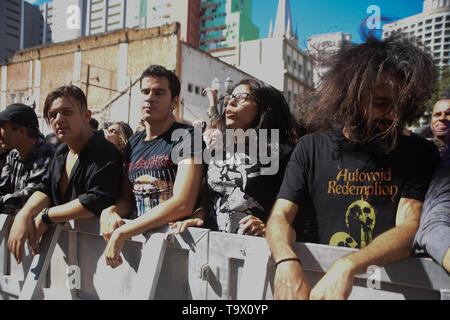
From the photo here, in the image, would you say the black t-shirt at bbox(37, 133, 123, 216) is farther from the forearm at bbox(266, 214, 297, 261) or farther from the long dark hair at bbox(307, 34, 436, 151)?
the long dark hair at bbox(307, 34, 436, 151)

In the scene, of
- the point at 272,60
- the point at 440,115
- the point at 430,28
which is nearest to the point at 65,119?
the point at 430,28

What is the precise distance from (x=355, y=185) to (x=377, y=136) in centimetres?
29

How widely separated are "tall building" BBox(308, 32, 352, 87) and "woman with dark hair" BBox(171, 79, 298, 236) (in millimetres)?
432

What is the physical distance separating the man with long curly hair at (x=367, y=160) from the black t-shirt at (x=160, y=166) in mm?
750

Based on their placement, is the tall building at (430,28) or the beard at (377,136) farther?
the tall building at (430,28)

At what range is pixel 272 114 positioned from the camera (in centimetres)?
236

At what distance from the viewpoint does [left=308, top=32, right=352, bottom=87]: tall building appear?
193cm

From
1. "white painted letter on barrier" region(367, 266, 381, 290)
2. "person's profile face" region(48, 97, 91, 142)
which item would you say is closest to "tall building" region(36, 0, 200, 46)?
"person's profile face" region(48, 97, 91, 142)

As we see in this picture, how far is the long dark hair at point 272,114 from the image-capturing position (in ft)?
7.63

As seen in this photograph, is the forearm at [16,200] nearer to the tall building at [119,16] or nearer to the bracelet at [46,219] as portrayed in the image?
the bracelet at [46,219]

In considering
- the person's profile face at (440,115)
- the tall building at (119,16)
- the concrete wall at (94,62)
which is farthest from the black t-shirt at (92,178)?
the tall building at (119,16)

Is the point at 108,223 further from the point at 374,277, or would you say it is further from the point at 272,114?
the point at 374,277

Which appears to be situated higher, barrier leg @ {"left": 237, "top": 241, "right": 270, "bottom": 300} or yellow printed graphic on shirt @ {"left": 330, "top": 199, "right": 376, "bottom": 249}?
yellow printed graphic on shirt @ {"left": 330, "top": 199, "right": 376, "bottom": 249}
